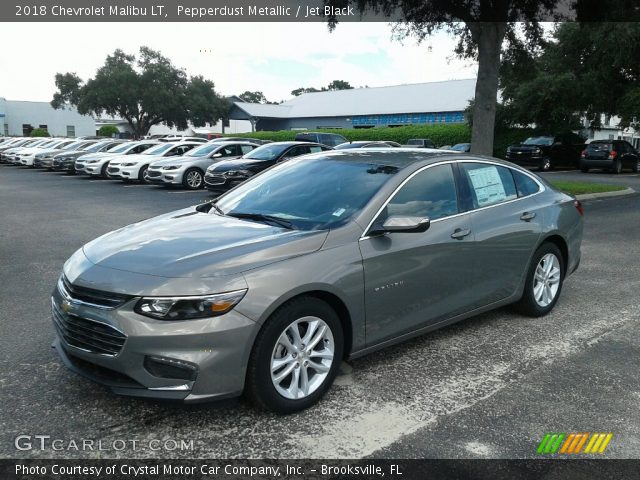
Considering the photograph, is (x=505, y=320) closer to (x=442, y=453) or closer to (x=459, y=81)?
(x=442, y=453)

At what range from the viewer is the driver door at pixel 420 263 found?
396 centimetres

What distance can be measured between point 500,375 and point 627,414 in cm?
84

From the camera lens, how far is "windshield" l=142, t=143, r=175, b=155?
71.6 ft

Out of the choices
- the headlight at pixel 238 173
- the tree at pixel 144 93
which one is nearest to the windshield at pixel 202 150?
the headlight at pixel 238 173

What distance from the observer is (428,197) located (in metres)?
4.53

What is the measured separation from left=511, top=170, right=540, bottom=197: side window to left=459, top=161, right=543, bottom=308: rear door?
0.01 meters

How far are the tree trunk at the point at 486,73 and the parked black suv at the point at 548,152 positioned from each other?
42.5 feet

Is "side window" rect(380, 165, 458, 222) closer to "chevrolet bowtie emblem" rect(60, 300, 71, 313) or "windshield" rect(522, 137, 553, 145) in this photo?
"chevrolet bowtie emblem" rect(60, 300, 71, 313)

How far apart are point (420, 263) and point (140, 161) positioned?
60.2ft

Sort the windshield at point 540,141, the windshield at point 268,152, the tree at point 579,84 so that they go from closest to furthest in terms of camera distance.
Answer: the windshield at point 268,152 → the tree at point 579,84 → the windshield at point 540,141

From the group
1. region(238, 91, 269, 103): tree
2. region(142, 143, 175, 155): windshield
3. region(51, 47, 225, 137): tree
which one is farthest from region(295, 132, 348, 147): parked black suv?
region(238, 91, 269, 103): tree

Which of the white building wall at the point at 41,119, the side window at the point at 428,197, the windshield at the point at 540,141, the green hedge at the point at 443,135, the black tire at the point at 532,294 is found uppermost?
the white building wall at the point at 41,119

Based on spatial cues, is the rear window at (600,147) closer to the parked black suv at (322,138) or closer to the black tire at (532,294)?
the parked black suv at (322,138)

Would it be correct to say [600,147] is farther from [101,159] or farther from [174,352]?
[174,352]
